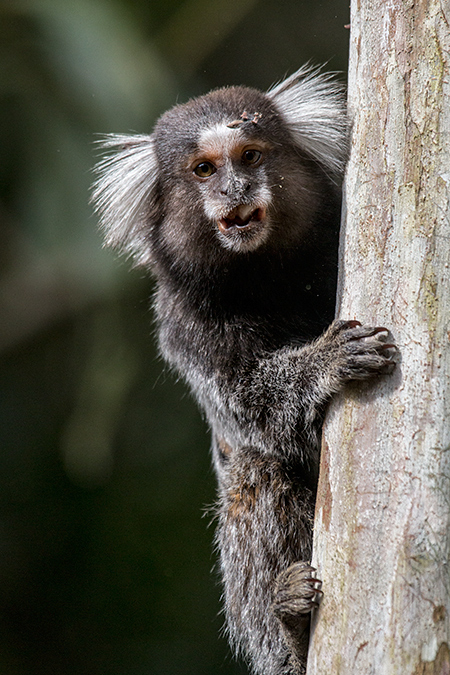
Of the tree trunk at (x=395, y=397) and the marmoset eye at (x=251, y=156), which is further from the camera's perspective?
the marmoset eye at (x=251, y=156)

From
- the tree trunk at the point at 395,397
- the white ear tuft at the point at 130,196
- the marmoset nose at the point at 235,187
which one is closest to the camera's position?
the tree trunk at the point at 395,397

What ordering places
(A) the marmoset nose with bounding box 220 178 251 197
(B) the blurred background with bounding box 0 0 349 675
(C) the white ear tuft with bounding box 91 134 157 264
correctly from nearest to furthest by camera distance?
1. (A) the marmoset nose with bounding box 220 178 251 197
2. (C) the white ear tuft with bounding box 91 134 157 264
3. (B) the blurred background with bounding box 0 0 349 675

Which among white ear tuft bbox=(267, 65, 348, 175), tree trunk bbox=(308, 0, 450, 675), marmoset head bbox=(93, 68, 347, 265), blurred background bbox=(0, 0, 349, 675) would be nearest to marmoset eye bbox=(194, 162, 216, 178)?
marmoset head bbox=(93, 68, 347, 265)

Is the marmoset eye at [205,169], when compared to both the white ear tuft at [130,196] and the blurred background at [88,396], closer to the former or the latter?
the white ear tuft at [130,196]

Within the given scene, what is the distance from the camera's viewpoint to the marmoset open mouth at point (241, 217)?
2.79 meters

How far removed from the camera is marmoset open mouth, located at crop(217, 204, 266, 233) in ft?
9.15

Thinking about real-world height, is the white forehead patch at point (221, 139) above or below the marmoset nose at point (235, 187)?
above

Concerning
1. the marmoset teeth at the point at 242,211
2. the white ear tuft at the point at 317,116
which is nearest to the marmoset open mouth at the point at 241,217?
the marmoset teeth at the point at 242,211

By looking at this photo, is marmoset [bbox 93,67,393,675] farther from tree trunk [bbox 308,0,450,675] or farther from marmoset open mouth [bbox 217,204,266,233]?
tree trunk [bbox 308,0,450,675]

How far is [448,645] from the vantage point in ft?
5.59

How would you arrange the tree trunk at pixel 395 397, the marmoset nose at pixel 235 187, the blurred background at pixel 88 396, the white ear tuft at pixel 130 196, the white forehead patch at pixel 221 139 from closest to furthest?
the tree trunk at pixel 395 397
the marmoset nose at pixel 235 187
the white forehead patch at pixel 221 139
the white ear tuft at pixel 130 196
the blurred background at pixel 88 396

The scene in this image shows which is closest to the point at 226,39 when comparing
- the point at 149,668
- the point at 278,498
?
the point at 278,498

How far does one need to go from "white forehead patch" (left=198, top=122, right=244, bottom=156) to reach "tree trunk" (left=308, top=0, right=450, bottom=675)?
705 millimetres

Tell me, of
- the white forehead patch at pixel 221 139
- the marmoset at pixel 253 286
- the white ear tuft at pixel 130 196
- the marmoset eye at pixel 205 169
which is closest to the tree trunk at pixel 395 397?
the marmoset at pixel 253 286
